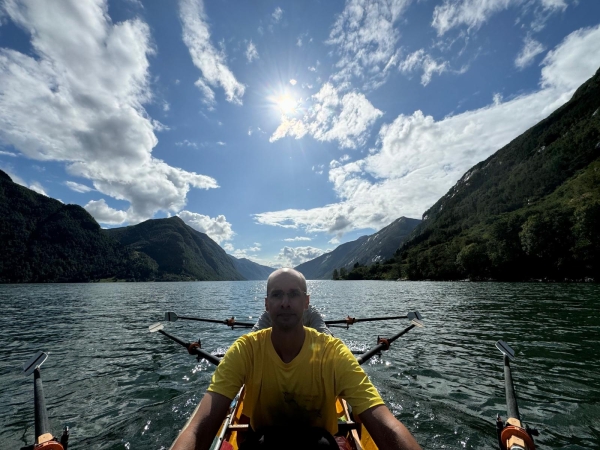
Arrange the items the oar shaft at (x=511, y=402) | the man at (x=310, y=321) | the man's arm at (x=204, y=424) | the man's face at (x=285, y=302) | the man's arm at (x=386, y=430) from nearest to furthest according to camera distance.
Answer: the man's arm at (x=386, y=430)
the man's arm at (x=204, y=424)
the man's face at (x=285, y=302)
the oar shaft at (x=511, y=402)
the man at (x=310, y=321)

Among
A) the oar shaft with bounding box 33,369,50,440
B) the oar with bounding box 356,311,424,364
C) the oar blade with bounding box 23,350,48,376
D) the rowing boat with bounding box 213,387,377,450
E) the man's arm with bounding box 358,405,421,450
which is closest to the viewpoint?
the man's arm with bounding box 358,405,421,450

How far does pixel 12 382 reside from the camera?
37.0 ft

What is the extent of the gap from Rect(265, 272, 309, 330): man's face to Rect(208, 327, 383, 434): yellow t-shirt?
357 mm

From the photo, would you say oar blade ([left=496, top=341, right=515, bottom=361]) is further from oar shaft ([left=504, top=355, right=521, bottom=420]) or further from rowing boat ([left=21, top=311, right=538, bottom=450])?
oar shaft ([left=504, top=355, right=521, bottom=420])

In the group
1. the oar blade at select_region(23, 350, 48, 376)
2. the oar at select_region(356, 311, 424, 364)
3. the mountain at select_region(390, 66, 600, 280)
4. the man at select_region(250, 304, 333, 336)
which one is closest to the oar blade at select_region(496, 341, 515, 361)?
the oar at select_region(356, 311, 424, 364)

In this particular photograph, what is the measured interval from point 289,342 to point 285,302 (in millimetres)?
574

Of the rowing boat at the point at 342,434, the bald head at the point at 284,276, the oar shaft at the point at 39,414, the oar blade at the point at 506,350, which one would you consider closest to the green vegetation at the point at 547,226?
the oar blade at the point at 506,350

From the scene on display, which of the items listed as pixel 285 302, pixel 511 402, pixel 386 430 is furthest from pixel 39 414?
pixel 511 402

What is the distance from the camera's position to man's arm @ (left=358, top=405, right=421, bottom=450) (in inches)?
118

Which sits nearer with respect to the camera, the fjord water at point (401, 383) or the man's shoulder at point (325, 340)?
the man's shoulder at point (325, 340)

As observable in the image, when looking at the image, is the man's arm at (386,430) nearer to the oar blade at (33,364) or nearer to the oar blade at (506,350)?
the oar blade at (506,350)

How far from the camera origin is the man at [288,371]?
375 cm

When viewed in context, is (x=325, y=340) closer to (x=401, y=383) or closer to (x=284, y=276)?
(x=284, y=276)

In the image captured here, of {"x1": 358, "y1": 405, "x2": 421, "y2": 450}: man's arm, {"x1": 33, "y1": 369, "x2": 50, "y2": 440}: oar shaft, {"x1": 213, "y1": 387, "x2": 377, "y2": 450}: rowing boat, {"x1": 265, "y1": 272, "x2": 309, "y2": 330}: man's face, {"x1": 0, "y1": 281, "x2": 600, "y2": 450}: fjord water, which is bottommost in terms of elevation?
{"x1": 0, "y1": 281, "x2": 600, "y2": 450}: fjord water
